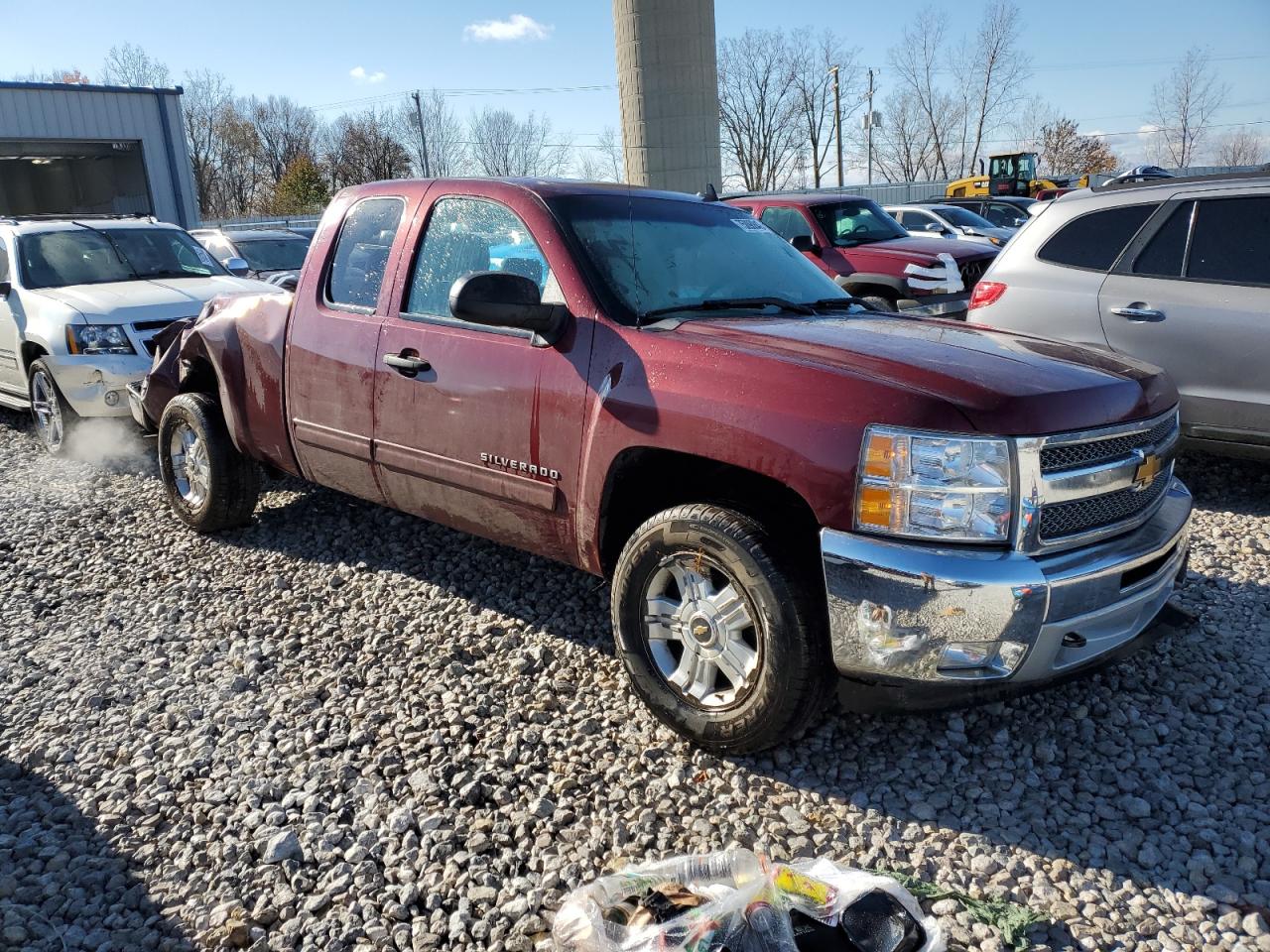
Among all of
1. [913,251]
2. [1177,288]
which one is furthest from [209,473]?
[913,251]

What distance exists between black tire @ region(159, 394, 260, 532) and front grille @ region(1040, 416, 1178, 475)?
A: 4126 millimetres

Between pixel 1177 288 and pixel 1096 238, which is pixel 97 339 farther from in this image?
pixel 1177 288

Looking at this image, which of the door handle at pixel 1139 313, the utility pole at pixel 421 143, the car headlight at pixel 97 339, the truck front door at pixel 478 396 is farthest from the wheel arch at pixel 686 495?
the utility pole at pixel 421 143

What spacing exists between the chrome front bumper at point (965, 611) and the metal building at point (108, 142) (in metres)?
30.2

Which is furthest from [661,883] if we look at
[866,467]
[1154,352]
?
[1154,352]

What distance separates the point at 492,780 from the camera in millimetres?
3111

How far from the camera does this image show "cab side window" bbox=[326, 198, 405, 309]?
427 cm

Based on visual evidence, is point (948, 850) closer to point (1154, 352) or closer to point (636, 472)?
point (636, 472)

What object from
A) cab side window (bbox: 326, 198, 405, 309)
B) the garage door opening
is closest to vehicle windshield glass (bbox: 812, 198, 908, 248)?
cab side window (bbox: 326, 198, 405, 309)

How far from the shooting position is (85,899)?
264cm

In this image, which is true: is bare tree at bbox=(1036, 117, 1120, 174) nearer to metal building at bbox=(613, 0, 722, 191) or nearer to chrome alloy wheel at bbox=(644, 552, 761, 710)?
metal building at bbox=(613, 0, 722, 191)

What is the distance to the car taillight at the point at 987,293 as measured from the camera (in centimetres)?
611

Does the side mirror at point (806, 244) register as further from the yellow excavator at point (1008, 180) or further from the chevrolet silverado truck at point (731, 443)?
the yellow excavator at point (1008, 180)

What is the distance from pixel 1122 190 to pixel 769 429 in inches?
167
